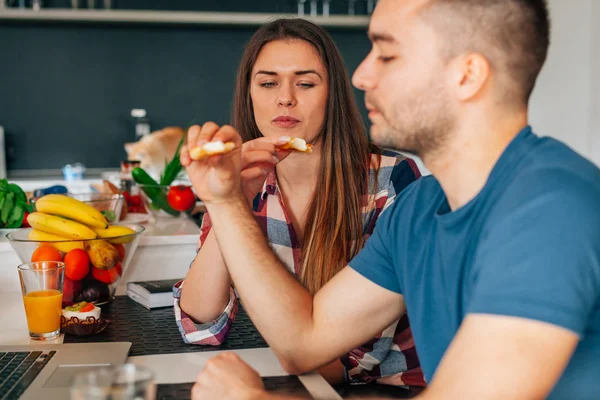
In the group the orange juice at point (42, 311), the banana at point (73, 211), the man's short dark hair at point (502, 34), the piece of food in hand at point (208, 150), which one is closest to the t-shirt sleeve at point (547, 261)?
the man's short dark hair at point (502, 34)

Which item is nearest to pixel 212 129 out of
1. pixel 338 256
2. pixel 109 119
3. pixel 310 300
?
pixel 310 300

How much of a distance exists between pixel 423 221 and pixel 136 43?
4.18 meters

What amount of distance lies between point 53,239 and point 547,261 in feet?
4.02

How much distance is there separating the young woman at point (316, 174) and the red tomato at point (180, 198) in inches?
36.6

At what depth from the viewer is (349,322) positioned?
1.34 meters

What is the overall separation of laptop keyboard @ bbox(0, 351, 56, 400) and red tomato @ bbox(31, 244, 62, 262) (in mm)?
355

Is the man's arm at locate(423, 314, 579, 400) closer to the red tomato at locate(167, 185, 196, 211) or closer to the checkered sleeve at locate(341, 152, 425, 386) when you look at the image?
the checkered sleeve at locate(341, 152, 425, 386)

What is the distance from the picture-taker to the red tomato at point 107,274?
5.64ft

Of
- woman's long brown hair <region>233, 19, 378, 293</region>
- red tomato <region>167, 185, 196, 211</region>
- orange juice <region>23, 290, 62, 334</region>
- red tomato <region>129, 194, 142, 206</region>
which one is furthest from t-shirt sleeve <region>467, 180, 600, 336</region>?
red tomato <region>129, 194, 142, 206</region>

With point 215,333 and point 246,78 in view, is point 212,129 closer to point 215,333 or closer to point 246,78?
point 215,333

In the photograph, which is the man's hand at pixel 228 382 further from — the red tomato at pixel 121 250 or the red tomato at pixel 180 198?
the red tomato at pixel 180 198

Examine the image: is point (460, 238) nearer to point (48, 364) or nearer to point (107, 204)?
point (48, 364)

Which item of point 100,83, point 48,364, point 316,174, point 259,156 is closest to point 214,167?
point 259,156

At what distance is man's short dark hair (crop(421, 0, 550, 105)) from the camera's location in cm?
107
